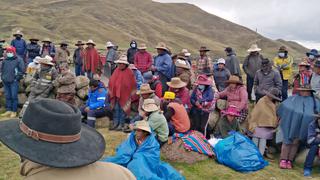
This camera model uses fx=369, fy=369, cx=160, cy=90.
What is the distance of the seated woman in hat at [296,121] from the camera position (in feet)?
25.5

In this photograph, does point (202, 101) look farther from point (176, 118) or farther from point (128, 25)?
point (128, 25)

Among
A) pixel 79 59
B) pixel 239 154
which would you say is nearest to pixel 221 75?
pixel 239 154

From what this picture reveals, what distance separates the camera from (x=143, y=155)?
6109mm

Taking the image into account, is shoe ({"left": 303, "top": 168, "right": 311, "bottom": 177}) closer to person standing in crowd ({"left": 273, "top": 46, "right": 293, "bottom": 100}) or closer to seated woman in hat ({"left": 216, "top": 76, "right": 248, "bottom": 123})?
seated woman in hat ({"left": 216, "top": 76, "right": 248, "bottom": 123})

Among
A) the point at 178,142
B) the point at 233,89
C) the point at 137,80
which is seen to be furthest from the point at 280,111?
the point at 137,80

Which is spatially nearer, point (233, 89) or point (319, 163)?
point (319, 163)

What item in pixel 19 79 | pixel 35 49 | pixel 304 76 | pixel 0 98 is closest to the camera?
pixel 304 76

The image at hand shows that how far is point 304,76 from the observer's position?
9477 millimetres

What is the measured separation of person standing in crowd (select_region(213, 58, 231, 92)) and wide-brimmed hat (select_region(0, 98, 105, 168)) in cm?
840

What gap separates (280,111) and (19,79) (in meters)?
7.25

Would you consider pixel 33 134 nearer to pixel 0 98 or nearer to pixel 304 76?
pixel 304 76

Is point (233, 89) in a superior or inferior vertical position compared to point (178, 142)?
superior

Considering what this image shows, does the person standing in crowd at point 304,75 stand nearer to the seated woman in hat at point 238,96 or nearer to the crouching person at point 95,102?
the seated woman in hat at point 238,96

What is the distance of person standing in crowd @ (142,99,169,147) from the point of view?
285 inches
